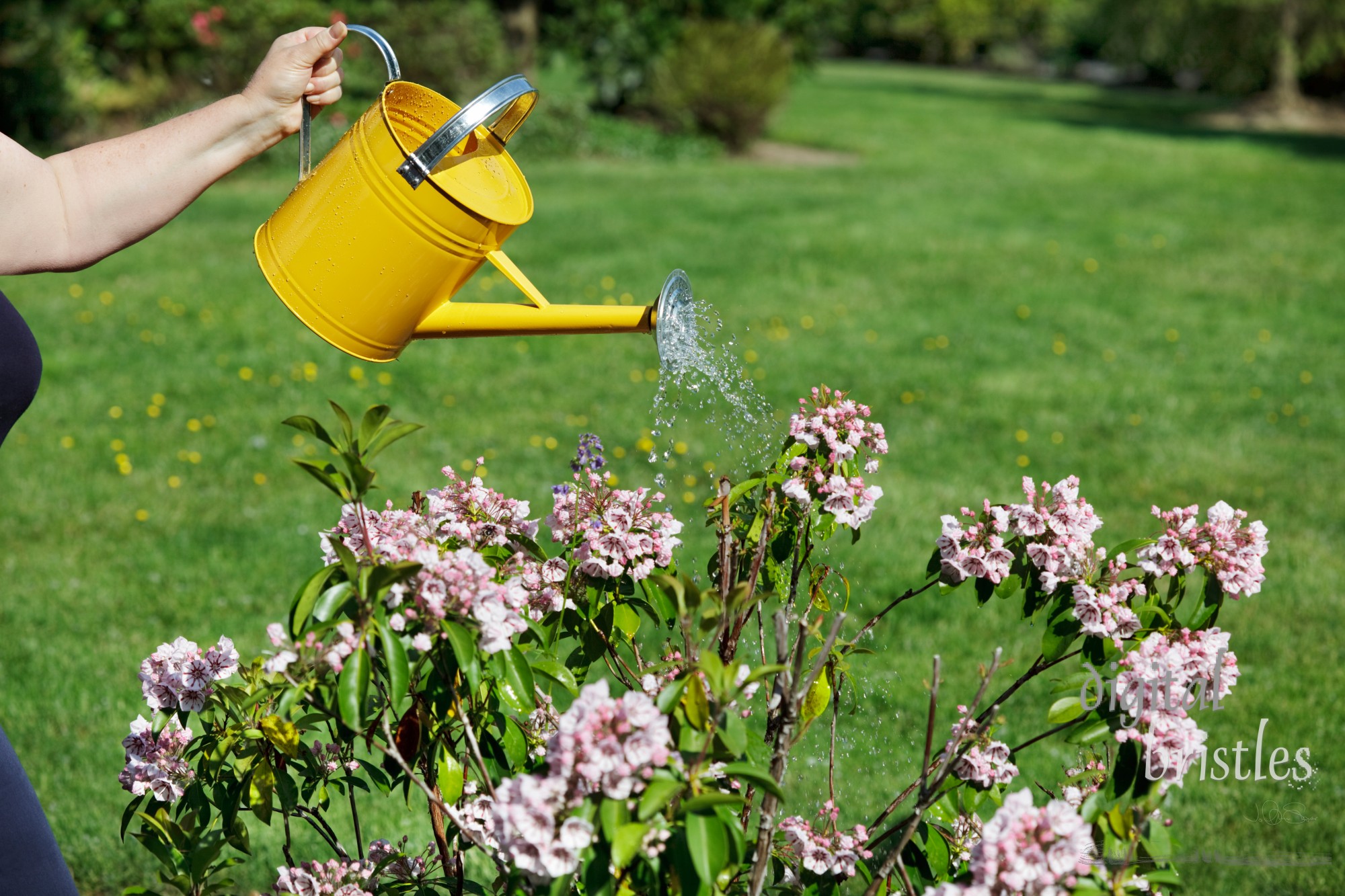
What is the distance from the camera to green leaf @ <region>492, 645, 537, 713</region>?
1345 millimetres

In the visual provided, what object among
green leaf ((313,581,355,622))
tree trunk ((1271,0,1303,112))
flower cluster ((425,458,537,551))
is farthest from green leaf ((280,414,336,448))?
tree trunk ((1271,0,1303,112))

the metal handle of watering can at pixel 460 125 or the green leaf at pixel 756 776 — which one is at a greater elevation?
the metal handle of watering can at pixel 460 125

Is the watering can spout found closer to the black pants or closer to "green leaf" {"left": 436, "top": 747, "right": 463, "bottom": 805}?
"green leaf" {"left": 436, "top": 747, "right": 463, "bottom": 805}

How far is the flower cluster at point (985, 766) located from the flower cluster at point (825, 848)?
0.15 meters

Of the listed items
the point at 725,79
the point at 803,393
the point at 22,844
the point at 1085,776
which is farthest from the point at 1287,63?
the point at 22,844

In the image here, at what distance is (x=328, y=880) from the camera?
5.14 feet

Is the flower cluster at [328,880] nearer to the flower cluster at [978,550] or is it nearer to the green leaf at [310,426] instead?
the green leaf at [310,426]

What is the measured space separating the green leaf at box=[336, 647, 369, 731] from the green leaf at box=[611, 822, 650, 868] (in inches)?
11.1

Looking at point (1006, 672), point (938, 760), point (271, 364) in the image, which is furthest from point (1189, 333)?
point (938, 760)

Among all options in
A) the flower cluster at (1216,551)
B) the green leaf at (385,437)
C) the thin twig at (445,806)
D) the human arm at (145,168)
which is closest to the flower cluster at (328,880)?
the thin twig at (445,806)

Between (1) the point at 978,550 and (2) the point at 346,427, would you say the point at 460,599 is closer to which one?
(2) the point at 346,427

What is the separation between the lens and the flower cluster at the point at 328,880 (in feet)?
5.08

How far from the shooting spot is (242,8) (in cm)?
1093

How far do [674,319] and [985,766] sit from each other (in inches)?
27.8
